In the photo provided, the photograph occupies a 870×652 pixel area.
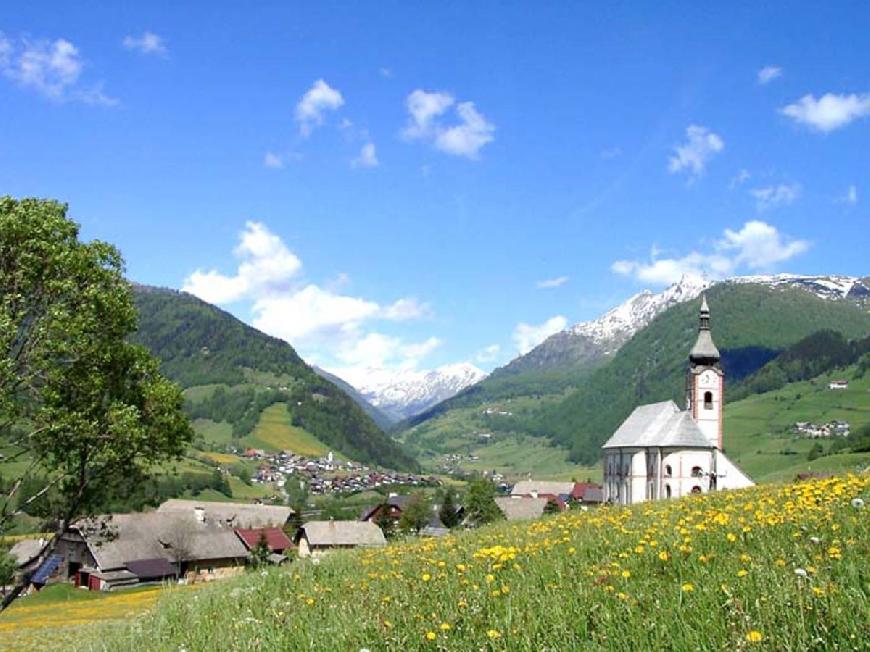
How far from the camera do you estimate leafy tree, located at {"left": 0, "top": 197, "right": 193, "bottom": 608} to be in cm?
2080

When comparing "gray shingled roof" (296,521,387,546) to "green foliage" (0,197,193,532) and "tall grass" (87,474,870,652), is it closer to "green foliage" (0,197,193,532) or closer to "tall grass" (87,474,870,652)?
"green foliage" (0,197,193,532)

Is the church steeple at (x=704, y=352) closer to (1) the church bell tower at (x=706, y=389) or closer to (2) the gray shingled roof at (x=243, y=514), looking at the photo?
(1) the church bell tower at (x=706, y=389)

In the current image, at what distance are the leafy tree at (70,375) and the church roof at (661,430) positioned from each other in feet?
217

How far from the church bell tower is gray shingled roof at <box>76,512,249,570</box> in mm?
52831

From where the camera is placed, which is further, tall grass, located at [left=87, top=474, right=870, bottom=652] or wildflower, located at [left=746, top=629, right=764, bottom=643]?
tall grass, located at [left=87, top=474, right=870, bottom=652]

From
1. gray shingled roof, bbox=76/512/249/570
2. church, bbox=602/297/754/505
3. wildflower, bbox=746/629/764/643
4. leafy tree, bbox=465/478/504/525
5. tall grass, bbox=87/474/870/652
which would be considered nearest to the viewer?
wildflower, bbox=746/629/764/643

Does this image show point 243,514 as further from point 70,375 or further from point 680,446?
point 70,375

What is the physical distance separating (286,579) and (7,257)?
12.5 m

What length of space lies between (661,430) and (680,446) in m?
4.12

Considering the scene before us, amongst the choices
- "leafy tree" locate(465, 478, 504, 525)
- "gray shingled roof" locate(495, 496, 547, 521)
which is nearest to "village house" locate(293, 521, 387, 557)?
"leafy tree" locate(465, 478, 504, 525)

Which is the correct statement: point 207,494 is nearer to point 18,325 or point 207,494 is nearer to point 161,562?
point 161,562

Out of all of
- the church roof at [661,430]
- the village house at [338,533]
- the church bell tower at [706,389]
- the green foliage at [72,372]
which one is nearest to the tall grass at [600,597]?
the green foliage at [72,372]

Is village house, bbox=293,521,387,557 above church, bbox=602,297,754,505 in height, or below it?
below

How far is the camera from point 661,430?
8519 cm
